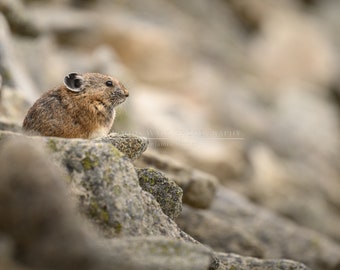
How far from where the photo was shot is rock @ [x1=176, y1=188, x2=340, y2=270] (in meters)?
16.1

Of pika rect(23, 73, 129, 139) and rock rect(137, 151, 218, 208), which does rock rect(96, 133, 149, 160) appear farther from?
rock rect(137, 151, 218, 208)

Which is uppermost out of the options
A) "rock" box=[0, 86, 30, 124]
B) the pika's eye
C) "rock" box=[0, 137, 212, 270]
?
"rock" box=[0, 86, 30, 124]

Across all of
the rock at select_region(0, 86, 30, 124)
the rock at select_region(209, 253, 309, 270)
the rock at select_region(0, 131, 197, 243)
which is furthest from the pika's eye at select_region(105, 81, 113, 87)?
the rock at select_region(0, 131, 197, 243)

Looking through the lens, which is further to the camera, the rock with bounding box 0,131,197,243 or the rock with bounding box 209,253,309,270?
the rock with bounding box 209,253,309,270

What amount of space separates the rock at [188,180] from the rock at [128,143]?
478 cm

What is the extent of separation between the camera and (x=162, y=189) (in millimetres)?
11383

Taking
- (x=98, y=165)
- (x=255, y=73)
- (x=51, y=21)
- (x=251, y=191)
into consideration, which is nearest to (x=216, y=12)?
(x=255, y=73)

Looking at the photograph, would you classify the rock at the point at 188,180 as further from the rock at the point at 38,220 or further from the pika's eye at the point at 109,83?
the rock at the point at 38,220

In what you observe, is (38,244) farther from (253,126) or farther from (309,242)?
(253,126)

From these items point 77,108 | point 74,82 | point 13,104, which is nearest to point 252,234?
point 13,104

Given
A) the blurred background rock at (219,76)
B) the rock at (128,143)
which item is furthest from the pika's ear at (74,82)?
the blurred background rock at (219,76)

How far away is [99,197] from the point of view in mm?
9492

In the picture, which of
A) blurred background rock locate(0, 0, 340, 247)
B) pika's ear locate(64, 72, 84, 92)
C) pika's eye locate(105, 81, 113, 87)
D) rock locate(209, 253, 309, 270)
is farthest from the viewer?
blurred background rock locate(0, 0, 340, 247)

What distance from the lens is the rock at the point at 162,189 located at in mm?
11258
